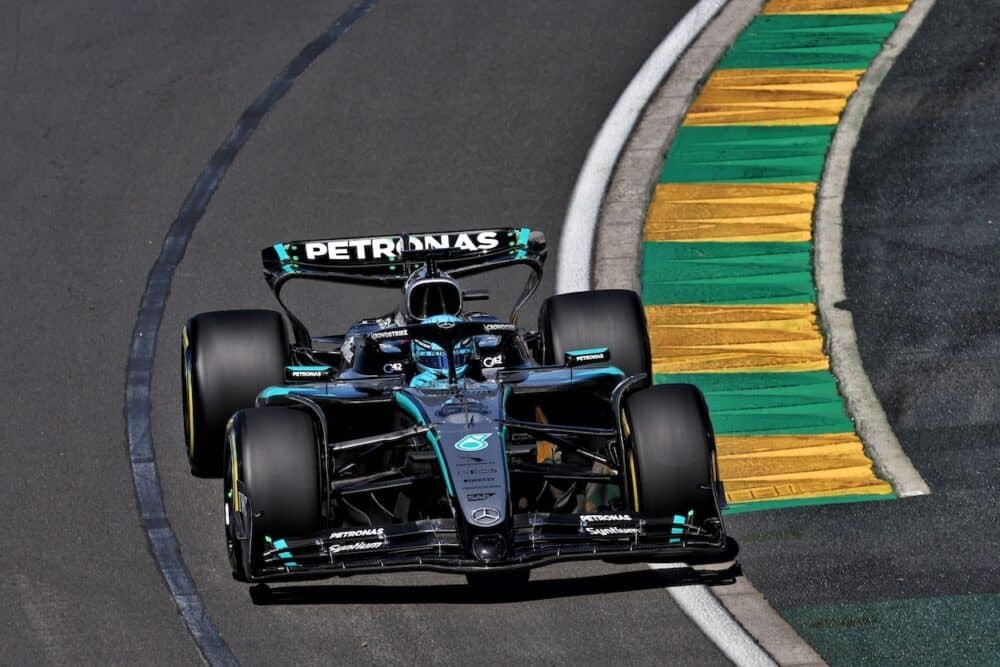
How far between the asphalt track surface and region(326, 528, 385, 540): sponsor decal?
669 millimetres

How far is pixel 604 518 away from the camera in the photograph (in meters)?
10.1

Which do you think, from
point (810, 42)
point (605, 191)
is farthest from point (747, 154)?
point (810, 42)

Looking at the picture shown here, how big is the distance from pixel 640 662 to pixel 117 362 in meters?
5.16

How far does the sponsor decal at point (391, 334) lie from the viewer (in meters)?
11.7

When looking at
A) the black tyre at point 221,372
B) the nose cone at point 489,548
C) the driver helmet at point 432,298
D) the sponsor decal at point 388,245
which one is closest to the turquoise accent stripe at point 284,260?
the sponsor decal at point 388,245

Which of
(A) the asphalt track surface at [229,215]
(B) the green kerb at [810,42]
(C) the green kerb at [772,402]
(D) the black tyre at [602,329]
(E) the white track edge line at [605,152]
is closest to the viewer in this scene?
(A) the asphalt track surface at [229,215]

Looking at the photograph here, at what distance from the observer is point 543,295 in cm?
1438

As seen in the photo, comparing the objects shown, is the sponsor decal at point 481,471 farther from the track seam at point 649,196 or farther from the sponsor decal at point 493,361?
the sponsor decal at point 493,361

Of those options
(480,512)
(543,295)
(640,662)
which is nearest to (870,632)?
(640,662)

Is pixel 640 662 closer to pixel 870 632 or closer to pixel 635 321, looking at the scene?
pixel 870 632

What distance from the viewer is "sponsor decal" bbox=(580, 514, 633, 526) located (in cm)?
1004

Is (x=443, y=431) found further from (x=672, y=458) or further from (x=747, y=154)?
(x=747, y=154)

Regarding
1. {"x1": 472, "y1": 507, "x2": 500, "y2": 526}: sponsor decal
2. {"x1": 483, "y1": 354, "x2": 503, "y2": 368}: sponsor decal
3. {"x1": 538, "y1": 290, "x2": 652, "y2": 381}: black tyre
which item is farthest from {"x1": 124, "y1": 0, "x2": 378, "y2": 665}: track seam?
{"x1": 538, "y1": 290, "x2": 652, "y2": 381}: black tyre

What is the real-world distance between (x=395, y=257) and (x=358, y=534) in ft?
10.6
